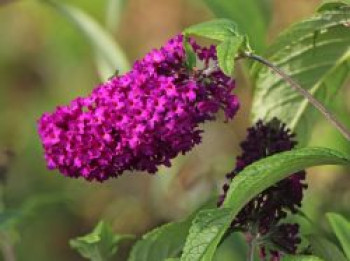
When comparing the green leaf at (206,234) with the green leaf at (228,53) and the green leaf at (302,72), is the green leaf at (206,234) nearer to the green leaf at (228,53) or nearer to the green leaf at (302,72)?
the green leaf at (228,53)

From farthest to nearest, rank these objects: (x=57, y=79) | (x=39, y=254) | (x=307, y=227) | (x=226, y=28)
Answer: (x=57, y=79), (x=39, y=254), (x=307, y=227), (x=226, y=28)

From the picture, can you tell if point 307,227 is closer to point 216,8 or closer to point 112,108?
point 216,8

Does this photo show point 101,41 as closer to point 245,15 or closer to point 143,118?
point 245,15

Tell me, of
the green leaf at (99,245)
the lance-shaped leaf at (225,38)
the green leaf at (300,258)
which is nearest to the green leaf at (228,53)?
the lance-shaped leaf at (225,38)

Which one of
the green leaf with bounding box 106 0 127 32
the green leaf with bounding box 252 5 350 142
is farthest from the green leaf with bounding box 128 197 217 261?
the green leaf with bounding box 106 0 127 32

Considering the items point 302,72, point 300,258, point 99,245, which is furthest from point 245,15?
point 300,258

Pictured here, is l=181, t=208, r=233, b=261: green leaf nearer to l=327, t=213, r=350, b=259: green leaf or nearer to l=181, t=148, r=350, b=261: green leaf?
l=181, t=148, r=350, b=261: green leaf

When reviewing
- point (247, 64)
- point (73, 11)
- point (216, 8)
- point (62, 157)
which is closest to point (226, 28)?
point (62, 157)
